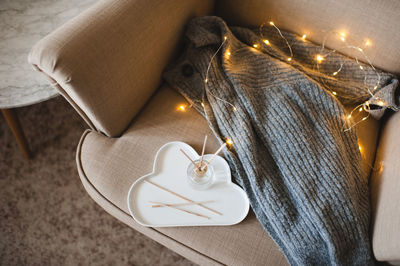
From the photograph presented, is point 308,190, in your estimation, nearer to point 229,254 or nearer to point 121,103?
point 229,254

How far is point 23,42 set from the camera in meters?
0.96

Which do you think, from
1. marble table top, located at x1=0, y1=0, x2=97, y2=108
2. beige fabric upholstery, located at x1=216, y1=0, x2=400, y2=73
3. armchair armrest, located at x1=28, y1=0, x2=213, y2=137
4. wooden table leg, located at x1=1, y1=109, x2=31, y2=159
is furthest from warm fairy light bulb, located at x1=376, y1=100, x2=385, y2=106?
wooden table leg, located at x1=1, y1=109, x2=31, y2=159

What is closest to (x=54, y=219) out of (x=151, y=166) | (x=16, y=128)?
(x=16, y=128)

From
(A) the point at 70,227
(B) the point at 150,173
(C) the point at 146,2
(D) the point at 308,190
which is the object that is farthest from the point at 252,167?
(A) the point at 70,227

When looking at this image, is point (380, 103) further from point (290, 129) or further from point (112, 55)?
point (112, 55)

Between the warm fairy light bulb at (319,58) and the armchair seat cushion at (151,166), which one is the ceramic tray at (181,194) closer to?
the armchair seat cushion at (151,166)

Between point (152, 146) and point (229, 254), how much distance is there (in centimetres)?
36

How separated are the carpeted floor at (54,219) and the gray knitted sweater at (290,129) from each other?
0.54 meters

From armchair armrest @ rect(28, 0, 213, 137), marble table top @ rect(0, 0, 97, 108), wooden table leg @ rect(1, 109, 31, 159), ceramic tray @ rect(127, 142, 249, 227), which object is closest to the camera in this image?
armchair armrest @ rect(28, 0, 213, 137)

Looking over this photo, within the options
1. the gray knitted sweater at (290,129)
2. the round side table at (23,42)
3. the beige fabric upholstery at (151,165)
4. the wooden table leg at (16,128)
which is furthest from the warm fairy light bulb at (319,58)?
the wooden table leg at (16,128)

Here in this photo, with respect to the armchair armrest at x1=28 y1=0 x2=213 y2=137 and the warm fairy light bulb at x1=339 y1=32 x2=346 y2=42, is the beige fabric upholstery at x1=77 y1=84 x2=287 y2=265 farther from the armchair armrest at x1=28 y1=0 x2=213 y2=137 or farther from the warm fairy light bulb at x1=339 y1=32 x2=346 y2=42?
the warm fairy light bulb at x1=339 y1=32 x2=346 y2=42

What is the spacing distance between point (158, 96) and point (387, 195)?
70 cm

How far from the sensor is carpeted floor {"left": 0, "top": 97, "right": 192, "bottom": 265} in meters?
1.10

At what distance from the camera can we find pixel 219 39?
94 centimetres
